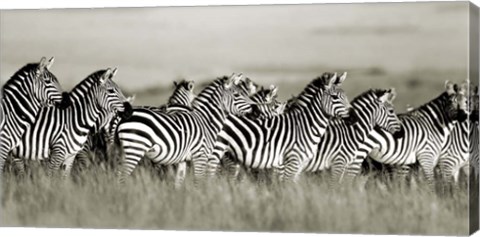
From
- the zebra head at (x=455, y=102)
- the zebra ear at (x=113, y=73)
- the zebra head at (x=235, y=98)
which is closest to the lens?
the zebra head at (x=455, y=102)

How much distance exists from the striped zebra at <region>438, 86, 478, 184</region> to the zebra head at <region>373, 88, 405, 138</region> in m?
0.50

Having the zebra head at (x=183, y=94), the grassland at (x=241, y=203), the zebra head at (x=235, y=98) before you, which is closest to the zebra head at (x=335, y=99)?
the grassland at (x=241, y=203)

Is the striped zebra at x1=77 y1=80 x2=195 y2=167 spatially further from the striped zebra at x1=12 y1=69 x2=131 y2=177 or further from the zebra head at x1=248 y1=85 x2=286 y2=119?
the zebra head at x1=248 y1=85 x2=286 y2=119

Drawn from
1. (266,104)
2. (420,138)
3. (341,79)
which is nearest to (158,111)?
(266,104)

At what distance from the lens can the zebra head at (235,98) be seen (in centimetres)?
1352

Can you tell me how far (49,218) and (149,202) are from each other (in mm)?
1042

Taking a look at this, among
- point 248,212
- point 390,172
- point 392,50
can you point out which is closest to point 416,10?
point 392,50

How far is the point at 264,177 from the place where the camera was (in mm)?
13492

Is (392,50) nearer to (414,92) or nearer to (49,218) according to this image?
(414,92)

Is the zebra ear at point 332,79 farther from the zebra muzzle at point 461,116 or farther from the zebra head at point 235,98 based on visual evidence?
the zebra muzzle at point 461,116

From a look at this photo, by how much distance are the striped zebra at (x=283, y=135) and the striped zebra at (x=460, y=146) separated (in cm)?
101

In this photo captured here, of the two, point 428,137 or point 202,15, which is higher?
point 202,15

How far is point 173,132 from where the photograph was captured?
1369cm

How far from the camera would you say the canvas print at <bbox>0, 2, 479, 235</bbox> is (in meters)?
13.1
